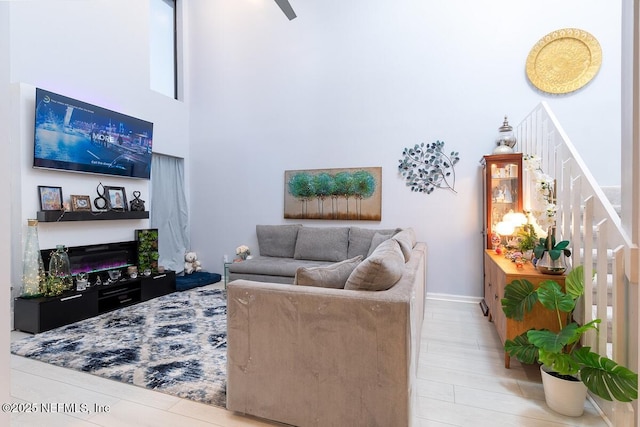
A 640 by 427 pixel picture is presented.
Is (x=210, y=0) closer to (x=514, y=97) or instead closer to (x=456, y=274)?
(x=514, y=97)

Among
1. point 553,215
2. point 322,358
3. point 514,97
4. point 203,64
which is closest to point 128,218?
point 203,64

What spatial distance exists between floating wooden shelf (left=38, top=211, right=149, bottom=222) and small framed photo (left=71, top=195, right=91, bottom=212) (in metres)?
0.08

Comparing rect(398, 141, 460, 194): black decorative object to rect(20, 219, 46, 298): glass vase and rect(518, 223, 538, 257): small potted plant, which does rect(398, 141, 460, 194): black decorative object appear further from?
rect(20, 219, 46, 298): glass vase

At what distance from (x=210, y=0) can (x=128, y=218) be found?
3.89 m

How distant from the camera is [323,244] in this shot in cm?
427

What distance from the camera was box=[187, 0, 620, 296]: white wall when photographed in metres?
3.60

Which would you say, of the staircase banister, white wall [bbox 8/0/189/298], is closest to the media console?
white wall [bbox 8/0/189/298]

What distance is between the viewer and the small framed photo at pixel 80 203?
3.55 metres

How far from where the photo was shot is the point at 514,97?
372cm

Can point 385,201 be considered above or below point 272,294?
above

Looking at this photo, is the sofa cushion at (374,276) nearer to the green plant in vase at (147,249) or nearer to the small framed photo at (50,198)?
the small framed photo at (50,198)

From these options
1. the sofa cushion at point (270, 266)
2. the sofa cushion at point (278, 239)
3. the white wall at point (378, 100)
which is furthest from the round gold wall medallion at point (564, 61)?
the sofa cushion at point (278, 239)

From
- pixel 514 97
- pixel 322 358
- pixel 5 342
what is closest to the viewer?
pixel 5 342

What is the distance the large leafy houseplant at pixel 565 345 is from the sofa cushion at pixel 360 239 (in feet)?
6.63
